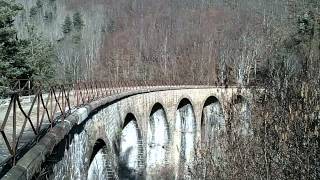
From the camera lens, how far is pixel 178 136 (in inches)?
1133

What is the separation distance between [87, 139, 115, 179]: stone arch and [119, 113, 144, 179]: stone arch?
2871mm

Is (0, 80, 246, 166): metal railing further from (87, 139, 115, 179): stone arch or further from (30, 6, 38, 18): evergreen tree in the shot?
(30, 6, 38, 18): evergreen tree

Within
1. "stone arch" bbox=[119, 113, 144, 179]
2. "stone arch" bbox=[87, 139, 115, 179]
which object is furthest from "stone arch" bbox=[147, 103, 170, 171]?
"stone arch" bbox=[87, 139, 115, 179]

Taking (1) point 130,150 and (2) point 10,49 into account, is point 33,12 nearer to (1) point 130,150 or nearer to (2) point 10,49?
(2) point 10,49

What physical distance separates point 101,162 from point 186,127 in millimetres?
15750

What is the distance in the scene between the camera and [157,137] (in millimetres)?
24969

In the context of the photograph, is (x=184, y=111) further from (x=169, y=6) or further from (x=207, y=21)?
(x=169, y=6)

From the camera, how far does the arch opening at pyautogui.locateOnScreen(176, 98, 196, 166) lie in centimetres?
2934

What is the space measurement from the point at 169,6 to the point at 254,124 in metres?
87.7

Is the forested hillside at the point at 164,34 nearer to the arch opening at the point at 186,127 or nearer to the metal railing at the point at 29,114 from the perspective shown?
the arch opening at the point at 186,127

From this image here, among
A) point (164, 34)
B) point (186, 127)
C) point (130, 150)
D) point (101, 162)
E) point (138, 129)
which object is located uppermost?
point (164, 34)

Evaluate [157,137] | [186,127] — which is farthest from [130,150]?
[186,127]

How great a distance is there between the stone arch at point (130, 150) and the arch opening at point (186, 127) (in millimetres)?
9026

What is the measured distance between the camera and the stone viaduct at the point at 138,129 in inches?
324
